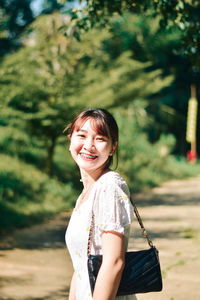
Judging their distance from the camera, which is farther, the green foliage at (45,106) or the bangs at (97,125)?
the green foliage at (45,106)

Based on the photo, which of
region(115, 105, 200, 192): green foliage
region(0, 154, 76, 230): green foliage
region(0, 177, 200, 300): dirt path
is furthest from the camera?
region(115, 105, 200, 192): green foliage

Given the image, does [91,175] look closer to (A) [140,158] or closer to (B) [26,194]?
(B) [26,194]

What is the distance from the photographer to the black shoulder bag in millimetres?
1904

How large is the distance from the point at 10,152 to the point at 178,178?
1085cm

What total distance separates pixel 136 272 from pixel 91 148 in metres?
0.57

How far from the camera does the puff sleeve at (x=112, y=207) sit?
1.85 meters

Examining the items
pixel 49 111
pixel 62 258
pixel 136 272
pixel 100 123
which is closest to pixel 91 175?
pixel 100 123

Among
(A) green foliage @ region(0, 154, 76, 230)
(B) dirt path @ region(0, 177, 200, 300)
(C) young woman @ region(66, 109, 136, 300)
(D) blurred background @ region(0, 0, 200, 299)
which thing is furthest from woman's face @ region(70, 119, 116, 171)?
(A) green foliage @ region(0, 154, 76, 230)

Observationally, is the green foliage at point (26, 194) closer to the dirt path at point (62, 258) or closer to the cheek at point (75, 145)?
the dirt path at point (62, 258)

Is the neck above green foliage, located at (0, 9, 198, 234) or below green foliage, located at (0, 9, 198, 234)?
below

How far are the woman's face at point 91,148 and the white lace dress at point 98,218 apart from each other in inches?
3.6

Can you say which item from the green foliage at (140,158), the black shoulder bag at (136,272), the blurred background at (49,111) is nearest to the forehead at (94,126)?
the black shoulder bag at (136,272)

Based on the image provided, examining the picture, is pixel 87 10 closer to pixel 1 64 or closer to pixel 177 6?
pixel 177 6

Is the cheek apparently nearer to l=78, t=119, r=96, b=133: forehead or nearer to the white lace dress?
l=78, t=119, r=96, b=133: forehead
